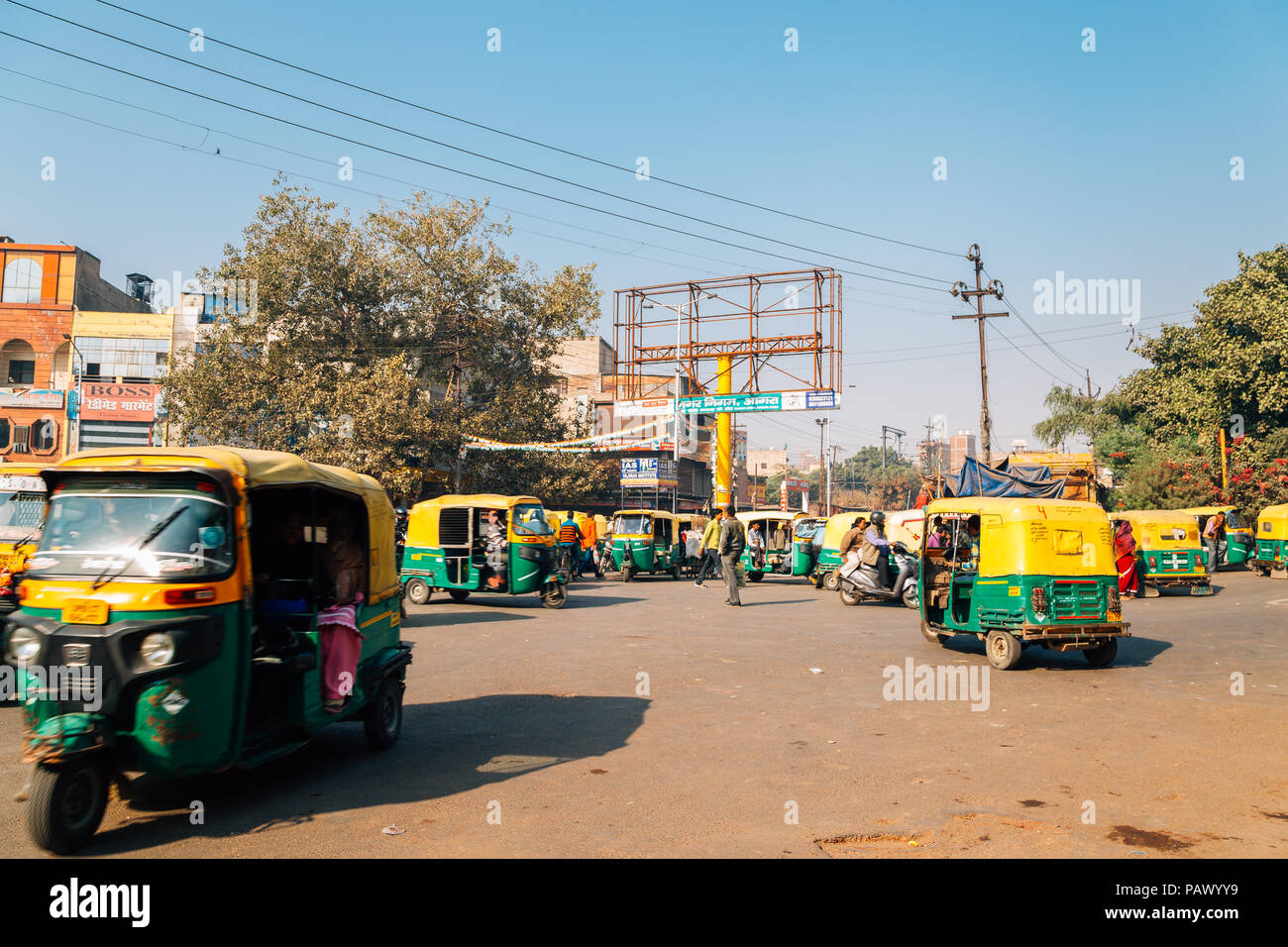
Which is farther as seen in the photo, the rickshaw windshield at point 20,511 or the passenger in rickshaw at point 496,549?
the passenger in rickshaw at point 496,549

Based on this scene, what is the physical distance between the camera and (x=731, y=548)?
64.2 ft

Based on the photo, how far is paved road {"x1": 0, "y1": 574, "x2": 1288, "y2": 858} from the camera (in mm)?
5184

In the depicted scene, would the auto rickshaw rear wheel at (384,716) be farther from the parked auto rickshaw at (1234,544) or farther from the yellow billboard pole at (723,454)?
the parked auto rickshaw at (1234,544)

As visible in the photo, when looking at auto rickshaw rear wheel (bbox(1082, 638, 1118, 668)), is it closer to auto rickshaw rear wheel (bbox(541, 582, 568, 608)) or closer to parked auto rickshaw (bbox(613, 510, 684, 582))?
auto rickshaw rear wheel (bbox(541, 582, 568, 608))

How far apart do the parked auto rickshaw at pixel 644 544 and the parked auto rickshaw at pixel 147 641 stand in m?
24.1

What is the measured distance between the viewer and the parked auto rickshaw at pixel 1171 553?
23564 millimetres

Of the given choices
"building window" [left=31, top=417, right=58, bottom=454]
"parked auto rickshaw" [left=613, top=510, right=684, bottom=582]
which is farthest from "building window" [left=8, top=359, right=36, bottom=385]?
"parked auto rickshaw" [left=613, top=510, right=684, bottom=582]

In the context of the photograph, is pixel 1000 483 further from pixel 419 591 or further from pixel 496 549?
pixel 419 591

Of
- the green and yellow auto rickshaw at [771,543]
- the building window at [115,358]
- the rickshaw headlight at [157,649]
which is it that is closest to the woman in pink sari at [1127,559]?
the green and yellow auto rickshaw at [771,543]

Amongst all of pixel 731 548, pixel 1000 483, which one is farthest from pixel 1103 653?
pixel 1000 483

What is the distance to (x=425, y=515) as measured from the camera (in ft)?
65.3
